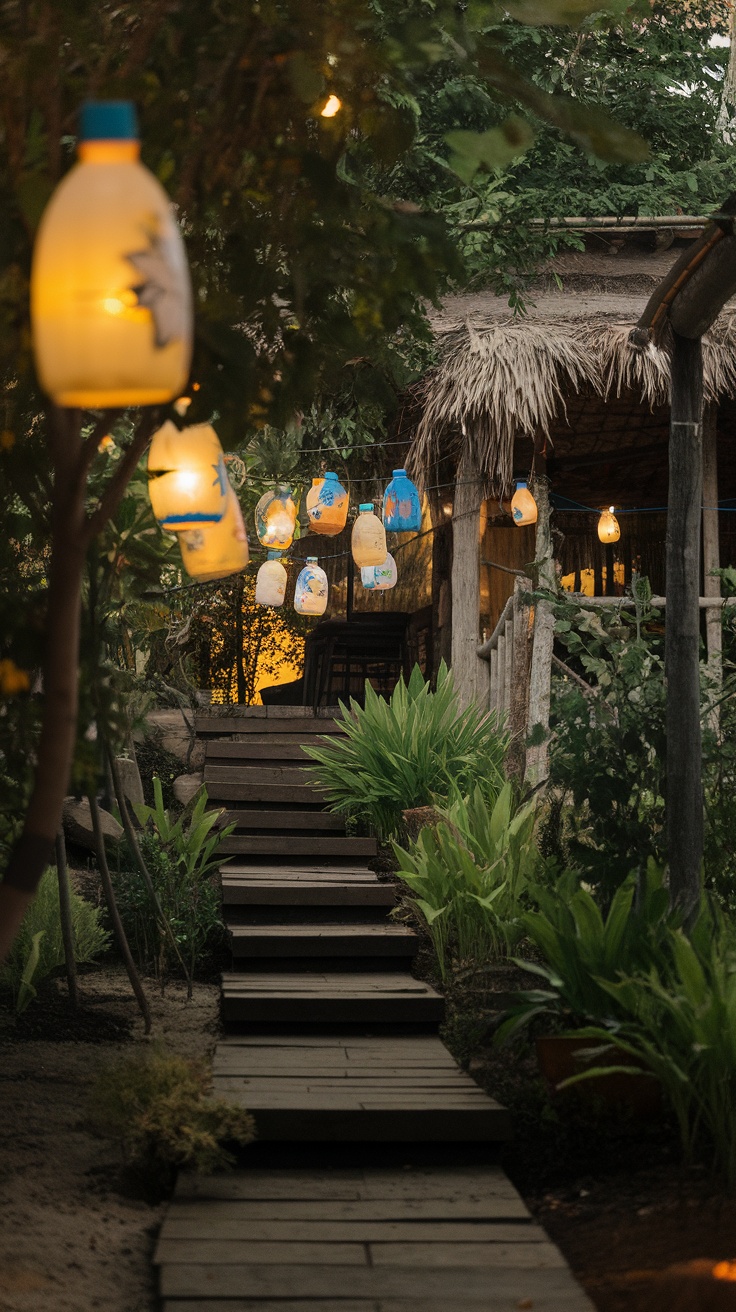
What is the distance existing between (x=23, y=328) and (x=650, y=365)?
6463 mm

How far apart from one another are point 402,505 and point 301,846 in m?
2.15

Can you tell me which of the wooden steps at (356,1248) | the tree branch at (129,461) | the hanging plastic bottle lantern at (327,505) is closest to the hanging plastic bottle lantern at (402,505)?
the hanging plastic bottle lantern at (327,505)

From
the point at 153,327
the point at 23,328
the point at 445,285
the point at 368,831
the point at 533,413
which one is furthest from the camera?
the point at 533,413

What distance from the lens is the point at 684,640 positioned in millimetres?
3848

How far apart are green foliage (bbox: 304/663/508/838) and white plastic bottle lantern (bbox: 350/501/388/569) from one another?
0.88 meters

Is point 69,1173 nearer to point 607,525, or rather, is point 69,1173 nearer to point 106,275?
point 106,275

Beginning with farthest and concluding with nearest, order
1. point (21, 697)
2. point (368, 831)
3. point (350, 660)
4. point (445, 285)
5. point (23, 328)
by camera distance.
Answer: point (350, 660)
point (368, 831)
point (445, 285)
point (21, 697)
point (23, 328)

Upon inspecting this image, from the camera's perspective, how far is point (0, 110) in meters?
2.27

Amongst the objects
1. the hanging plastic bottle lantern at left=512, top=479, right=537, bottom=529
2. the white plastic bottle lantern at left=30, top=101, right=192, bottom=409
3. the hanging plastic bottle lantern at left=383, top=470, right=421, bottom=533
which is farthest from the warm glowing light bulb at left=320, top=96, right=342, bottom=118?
the hanging plastic bottle lantern at left=512, top=479, right=537, bottom=529

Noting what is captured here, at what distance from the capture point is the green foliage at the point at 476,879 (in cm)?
462

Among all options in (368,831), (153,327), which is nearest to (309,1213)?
(153,327)

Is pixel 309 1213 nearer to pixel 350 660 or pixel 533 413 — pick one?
pixel 533 413

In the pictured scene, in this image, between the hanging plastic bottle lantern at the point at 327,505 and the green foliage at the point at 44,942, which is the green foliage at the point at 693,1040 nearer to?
the green foliage at the point at 44,942

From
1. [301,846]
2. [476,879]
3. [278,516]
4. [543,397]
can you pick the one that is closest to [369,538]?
[278,516]
